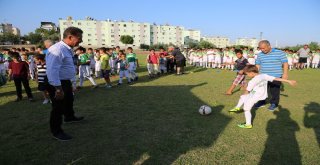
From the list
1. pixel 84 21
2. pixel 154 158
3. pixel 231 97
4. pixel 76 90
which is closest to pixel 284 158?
pixel 154 158

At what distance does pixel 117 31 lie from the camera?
115 meters

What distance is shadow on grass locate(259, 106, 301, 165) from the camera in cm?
397

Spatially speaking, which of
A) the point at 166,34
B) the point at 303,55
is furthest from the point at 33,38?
the point at 303,55

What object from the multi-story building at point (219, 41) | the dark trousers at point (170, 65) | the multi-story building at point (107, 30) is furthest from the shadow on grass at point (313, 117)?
the multi-story building at point (219, 41)

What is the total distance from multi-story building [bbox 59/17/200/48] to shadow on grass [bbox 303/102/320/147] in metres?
105

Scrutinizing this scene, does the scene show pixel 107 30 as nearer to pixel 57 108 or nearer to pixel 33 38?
pixel 33 38

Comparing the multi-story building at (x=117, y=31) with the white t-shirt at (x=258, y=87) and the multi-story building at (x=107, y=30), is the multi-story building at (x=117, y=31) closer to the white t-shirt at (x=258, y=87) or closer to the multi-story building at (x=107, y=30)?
the multi-story building at (x=107, y=30)

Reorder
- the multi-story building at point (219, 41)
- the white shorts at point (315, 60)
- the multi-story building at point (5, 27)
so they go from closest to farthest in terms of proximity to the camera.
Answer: the white shorts at point (315, 60) < the multi-story building at point (5, 27) < the multi-story building at point (219, 41)

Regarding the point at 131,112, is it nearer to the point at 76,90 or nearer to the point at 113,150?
the point at 113,150

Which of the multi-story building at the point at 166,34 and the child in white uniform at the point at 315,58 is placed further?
the multi-story building at the point at 166,34

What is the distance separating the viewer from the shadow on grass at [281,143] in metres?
3.97

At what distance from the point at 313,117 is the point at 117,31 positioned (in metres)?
114

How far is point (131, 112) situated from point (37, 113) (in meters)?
2.62

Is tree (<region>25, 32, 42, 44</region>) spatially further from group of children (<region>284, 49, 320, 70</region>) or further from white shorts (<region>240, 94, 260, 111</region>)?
white shorts (<region>240, 94, 260, 111</region>)
